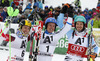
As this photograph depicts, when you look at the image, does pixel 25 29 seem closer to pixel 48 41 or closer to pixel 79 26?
pixel 48 41

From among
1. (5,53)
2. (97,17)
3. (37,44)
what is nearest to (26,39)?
(37,44)

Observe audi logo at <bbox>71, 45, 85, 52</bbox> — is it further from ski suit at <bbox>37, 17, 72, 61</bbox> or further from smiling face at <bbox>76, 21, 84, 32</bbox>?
ski suit at <bbox>37, 17, 72, 61</bbox>

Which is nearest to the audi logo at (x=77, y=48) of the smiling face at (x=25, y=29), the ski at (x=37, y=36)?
the ski at (x=37, y=36)

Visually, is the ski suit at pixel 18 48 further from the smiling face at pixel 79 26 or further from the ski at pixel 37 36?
the smiling face at pixel 79 26

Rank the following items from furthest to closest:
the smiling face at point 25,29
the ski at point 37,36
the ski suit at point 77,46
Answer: the smiling face at point 25,29 → the ski at point 37,36 → the ski suit at point 77,46

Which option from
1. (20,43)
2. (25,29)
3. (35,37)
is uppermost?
(25,29)

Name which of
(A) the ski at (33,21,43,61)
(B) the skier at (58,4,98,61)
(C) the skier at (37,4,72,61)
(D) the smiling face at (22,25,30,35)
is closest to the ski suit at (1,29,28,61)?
(D) the smiling face at (22,25,30,35)

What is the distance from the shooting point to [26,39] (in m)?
5.21

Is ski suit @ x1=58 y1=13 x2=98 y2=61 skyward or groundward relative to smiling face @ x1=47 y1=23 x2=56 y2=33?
groundward

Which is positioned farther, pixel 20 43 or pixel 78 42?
pixel 20 43

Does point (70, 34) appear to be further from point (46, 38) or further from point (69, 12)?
point (69, 12)

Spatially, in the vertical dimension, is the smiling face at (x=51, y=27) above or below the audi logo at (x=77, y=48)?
above

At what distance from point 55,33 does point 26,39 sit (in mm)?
758

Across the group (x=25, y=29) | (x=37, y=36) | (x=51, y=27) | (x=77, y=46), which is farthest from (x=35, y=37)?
(x=77, y=46)
